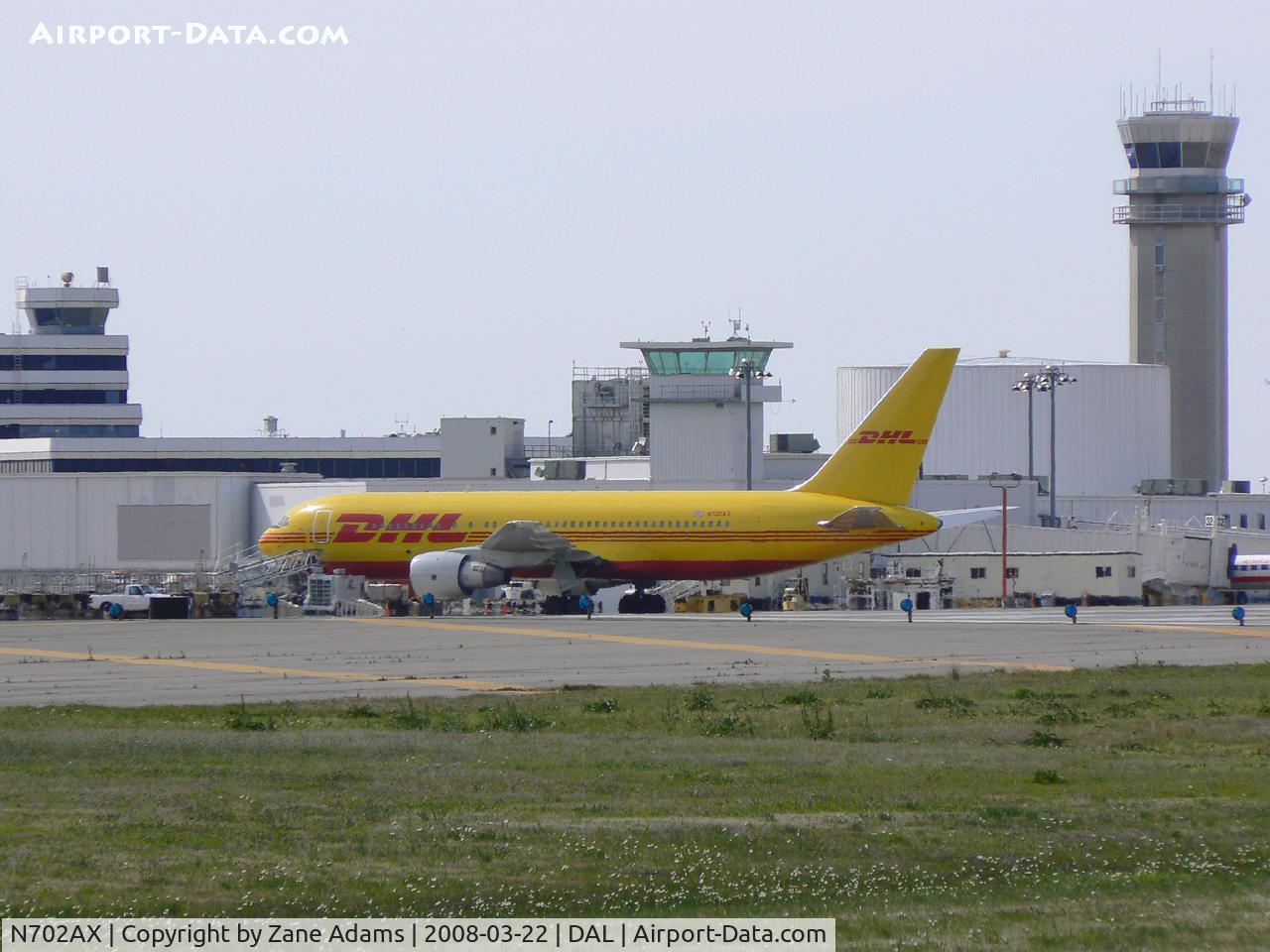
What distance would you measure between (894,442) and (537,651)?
67.5ft

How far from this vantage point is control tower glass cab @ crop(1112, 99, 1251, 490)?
123000 mm

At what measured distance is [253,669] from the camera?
116 ft

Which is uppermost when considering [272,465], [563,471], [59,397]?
[59,397]

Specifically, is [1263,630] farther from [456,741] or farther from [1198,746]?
[456,741]

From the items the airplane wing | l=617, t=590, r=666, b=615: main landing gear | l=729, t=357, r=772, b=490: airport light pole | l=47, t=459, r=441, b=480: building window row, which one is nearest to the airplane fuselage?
the airplane wing

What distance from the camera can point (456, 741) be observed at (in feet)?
74.3

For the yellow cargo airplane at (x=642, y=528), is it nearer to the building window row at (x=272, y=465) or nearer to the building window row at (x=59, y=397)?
the building window row at (x=272, y=465)

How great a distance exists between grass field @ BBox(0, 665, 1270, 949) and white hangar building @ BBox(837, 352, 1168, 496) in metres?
77.3

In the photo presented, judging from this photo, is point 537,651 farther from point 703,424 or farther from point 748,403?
point 703,424

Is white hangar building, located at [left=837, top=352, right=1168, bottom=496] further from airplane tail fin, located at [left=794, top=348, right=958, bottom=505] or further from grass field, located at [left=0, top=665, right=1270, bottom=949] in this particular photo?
grass field, located at [left=0, top=665, right=1270, bottom=949]

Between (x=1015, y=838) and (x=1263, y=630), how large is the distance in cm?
3350

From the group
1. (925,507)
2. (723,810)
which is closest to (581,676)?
(723,810)

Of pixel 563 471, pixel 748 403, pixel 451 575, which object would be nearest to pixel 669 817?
pixel 451 575

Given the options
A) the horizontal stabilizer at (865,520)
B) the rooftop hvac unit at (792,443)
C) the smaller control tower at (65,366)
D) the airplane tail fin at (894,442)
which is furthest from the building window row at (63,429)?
the horizontal stabilizer at (865,520)
